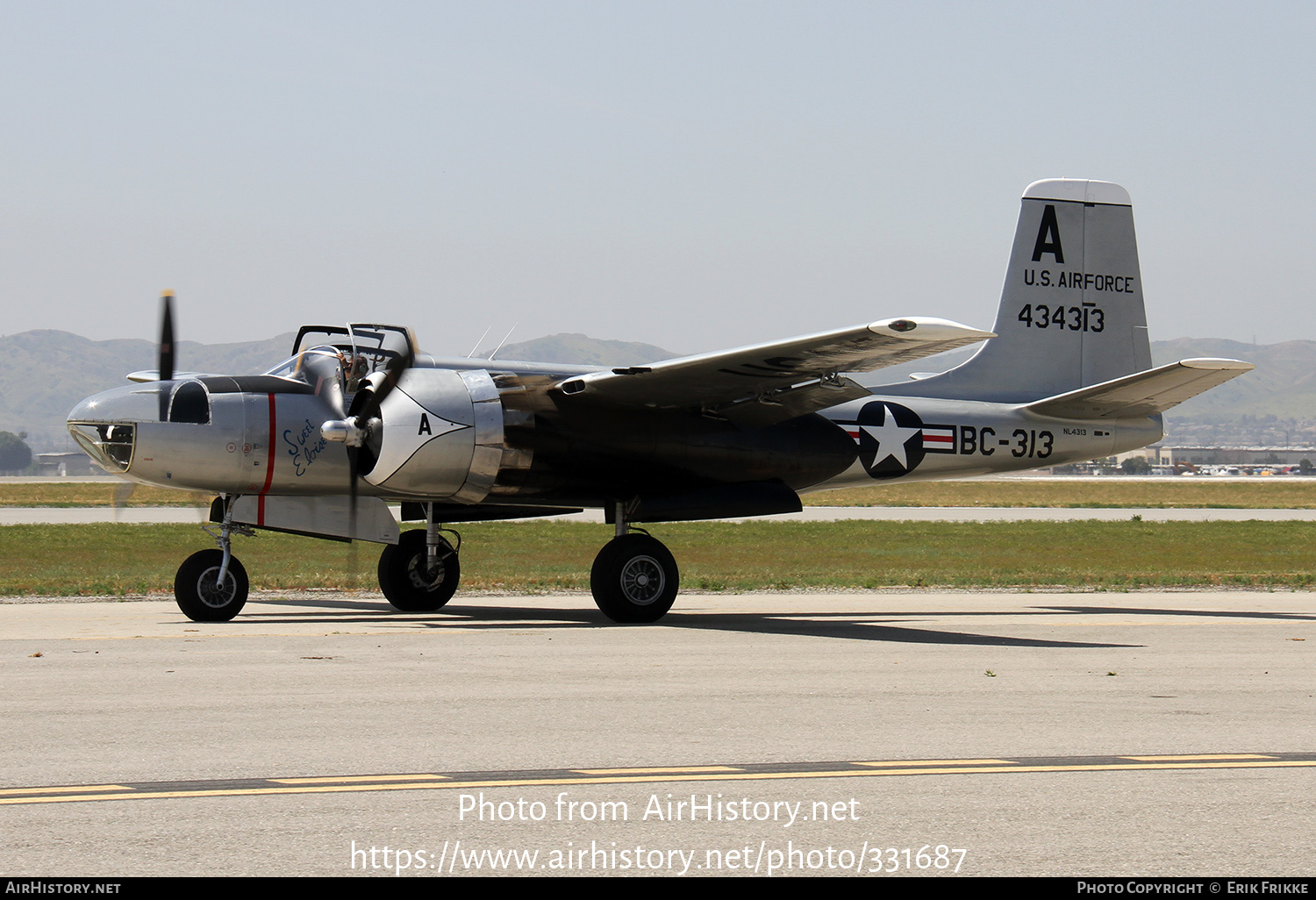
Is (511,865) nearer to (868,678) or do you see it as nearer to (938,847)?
(938,847)

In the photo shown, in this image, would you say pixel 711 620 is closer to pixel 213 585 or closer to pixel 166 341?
pixel 213 585

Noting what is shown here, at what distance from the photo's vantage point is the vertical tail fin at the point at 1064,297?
21.9 metres

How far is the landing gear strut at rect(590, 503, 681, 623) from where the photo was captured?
17234mm

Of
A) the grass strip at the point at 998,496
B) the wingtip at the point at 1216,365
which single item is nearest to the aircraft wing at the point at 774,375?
the wingtip at the point at 1216,365

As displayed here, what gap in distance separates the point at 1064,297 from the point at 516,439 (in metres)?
10.3

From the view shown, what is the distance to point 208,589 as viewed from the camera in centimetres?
1692

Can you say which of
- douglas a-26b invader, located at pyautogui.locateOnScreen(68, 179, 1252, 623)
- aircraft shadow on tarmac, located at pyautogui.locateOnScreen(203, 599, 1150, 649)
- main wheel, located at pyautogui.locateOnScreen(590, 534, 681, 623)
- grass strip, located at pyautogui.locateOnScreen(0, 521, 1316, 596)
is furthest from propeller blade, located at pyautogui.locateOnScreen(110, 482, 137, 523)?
main wheel, located at pyautogui.locateOnScreen(590, 534, 681, 623)

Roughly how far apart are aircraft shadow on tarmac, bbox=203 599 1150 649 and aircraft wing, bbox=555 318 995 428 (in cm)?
283

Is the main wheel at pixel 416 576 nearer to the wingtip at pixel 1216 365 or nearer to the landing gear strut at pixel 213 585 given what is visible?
the landing gear strut at pixel 213 585

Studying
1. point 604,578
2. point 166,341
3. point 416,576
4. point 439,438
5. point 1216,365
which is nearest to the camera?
point 439,438

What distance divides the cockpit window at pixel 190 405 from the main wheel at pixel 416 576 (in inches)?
142

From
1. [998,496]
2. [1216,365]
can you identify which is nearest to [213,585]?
[1216,365]

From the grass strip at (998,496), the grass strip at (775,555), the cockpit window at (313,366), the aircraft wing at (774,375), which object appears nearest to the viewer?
the aircraft wing at (774,375)

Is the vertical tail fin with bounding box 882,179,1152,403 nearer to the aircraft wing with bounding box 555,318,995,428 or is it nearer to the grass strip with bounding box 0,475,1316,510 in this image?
the aircraft wing with bounding box 555,318,995,428
